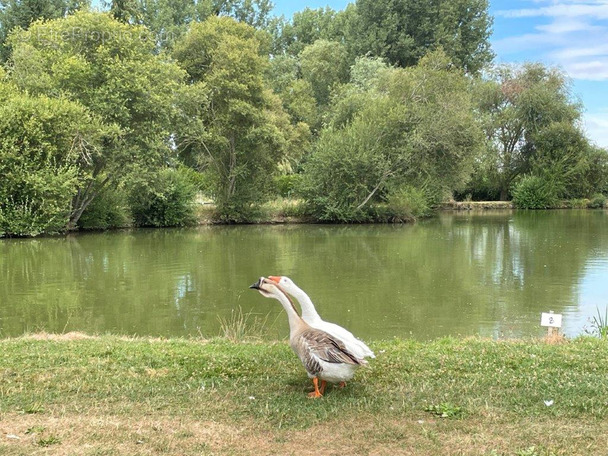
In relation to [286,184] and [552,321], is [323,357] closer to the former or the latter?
[552,321]

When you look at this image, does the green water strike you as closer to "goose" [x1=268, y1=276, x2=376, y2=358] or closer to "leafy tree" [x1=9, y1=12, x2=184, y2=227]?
"leafy tree" [x1=9, y1=12, x2=184, y2=227]

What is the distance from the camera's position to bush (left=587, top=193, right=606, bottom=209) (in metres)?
47.2

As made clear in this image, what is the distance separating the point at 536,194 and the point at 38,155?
38.3 meters

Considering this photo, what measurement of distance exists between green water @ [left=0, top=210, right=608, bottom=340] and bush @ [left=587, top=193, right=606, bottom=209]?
23.2 metres

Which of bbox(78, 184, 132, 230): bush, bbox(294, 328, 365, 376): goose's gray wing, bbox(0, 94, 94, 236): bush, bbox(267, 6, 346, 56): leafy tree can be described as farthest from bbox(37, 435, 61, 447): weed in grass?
bbox(267, 6, 346, 56): leafy tree

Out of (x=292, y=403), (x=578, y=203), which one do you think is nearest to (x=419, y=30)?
(x=578, y=203)

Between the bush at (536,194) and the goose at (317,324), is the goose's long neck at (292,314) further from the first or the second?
the bush at (536,194)

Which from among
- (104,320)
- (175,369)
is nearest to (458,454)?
(175,369)

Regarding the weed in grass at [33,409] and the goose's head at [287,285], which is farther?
the goose's head at [287,285]

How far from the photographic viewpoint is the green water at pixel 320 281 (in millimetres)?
10523

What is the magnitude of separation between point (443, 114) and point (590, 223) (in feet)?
→ 35.2

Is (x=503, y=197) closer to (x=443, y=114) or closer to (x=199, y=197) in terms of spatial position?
(x=443, y=114)

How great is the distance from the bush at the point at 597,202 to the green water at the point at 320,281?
76.0 ft

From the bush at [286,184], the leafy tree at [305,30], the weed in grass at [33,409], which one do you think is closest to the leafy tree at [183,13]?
the leafy tree at [305,30]
